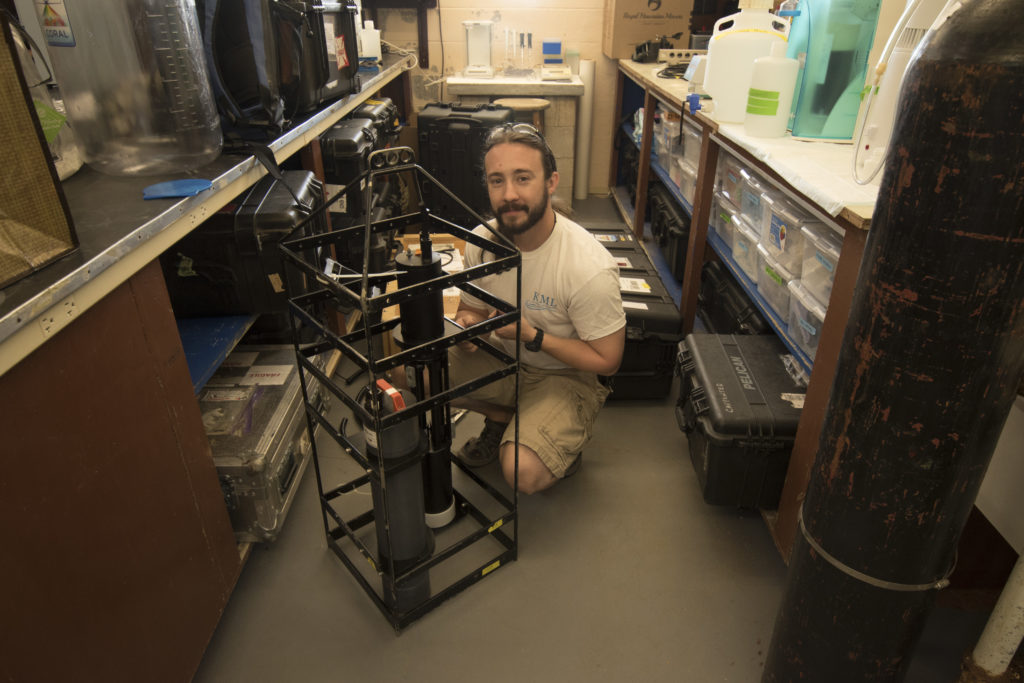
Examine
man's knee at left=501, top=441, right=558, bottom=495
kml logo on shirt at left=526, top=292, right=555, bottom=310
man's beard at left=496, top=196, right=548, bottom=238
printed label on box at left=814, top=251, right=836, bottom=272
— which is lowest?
man's knee at left=501, top=441, right=558, bottom=495

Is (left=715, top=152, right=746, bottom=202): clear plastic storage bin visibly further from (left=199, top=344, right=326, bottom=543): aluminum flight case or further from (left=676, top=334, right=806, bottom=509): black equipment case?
(left=199, top=344, right=326, bottom=543): aluminum flight case

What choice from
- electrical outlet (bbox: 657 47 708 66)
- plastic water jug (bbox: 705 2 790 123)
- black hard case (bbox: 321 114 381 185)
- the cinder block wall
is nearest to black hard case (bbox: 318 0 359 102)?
black hard case (bbox: 321 114 381 185)

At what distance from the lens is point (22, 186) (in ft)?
2.81

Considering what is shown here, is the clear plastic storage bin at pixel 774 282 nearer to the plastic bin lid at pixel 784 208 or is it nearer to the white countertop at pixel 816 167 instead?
the plastic bin lid at pixel 784 208

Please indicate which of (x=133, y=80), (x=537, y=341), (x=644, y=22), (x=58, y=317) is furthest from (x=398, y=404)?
(x=644, y=22)

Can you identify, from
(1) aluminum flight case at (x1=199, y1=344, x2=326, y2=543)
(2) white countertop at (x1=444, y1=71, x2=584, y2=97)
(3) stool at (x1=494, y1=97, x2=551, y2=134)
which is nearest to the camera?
(1) aluminum flight case at (x1=199, y1=344, x2=326, y2=543)

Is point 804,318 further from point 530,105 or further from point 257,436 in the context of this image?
point 530,105

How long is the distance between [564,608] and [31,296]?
119 cm

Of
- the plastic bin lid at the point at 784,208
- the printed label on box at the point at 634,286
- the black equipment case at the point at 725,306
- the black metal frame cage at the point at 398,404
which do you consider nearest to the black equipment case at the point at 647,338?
the printed label on box at the point at 634,286

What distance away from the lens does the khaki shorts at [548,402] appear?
162 centimetres

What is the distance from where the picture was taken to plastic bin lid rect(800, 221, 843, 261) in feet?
4.81

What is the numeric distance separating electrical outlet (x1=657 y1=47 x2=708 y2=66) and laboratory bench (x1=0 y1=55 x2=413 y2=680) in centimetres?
279

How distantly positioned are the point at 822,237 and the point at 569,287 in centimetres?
62

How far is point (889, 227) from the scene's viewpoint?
0.78m
